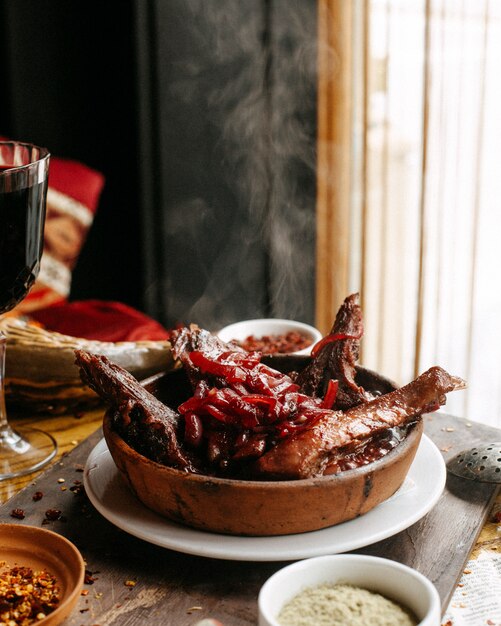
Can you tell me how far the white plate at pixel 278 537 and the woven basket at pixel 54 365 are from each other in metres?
0.43

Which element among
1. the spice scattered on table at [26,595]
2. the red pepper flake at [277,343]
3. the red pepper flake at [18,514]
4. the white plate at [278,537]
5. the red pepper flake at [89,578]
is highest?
the red pepper flake at [277,343]

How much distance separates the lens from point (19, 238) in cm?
148

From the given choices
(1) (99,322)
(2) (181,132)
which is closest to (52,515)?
(1) (99,322)

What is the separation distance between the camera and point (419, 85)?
3221 millimetres

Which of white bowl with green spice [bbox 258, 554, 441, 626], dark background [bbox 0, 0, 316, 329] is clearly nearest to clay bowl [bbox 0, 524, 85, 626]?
white bowl with green spice [bbox 258, 554, 441, 626]

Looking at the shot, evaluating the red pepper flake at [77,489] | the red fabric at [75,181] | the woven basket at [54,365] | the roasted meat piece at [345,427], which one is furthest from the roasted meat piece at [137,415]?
the red fabric at [75,181]

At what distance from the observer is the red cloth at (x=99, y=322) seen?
2723 millimetres

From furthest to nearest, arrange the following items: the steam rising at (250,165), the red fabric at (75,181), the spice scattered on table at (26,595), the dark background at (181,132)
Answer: the steam rising at (250,165), the dark background at (181,132), the red fabric at (75,181), the spice scattered on table at (26,595)

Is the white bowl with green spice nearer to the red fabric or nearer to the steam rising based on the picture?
the red fabric

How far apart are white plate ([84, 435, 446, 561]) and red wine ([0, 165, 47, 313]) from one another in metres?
0.38

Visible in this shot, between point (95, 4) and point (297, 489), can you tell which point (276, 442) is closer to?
point (297, 489)

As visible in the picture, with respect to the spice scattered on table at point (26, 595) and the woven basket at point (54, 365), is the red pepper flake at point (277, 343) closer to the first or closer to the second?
the woven basket at point (54, 365)

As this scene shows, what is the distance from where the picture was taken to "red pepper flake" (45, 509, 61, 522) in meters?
1.38

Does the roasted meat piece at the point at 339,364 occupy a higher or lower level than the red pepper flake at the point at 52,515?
higher
